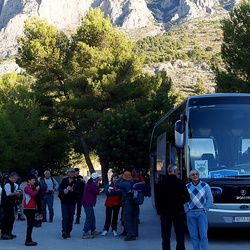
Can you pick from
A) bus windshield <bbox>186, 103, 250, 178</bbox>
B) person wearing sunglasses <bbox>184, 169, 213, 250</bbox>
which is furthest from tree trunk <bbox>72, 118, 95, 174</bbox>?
person wearing sunglasses <bbox>184, 169, 213, 250</bbox>

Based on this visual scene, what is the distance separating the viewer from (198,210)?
920cm

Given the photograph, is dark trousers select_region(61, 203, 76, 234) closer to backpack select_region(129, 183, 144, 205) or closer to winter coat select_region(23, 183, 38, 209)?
winter coat select_region(23, 183, 38, 209)

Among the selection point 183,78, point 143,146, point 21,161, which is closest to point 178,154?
point 143,146

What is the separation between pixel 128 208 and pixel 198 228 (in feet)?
10.8

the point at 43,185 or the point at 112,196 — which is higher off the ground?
the point at 43,185

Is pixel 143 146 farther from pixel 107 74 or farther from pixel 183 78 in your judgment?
pixel 183 78

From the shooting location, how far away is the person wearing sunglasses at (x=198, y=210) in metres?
9.17

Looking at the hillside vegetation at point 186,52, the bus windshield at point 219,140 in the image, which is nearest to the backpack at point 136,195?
the bus windshield at point 219,140

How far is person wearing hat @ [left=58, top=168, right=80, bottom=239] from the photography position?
1286 cm

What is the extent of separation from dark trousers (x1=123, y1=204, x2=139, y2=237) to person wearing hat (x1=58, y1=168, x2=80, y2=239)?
1304 millimetres

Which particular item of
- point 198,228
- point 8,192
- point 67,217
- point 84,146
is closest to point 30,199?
point 8,192

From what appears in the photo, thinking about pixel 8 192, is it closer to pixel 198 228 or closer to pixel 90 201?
pixel 90 201

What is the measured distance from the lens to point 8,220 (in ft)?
40.8

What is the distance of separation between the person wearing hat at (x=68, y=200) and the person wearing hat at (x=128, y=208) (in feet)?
3.62
